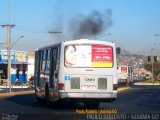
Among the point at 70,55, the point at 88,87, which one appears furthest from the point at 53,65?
the point at 88,87

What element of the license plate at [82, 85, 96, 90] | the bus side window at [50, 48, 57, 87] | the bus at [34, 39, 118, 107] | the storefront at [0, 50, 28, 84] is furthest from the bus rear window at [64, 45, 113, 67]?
the storefront at [0, 50, 28, 84]

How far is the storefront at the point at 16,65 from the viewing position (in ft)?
279

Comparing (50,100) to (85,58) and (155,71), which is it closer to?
(85,58)

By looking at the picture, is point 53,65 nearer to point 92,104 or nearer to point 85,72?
point 85,72

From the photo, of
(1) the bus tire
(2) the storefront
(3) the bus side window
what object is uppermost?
(2) the storefront

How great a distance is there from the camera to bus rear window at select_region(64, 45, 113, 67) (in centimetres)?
2309

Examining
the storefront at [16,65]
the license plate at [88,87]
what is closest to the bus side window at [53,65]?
the license plate at [88,87]

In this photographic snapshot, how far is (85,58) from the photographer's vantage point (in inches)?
915

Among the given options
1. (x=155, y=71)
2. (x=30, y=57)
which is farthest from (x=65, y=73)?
(x=155, y=71)

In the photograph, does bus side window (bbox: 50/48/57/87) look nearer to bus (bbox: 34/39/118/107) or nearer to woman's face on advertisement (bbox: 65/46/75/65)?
bus (bbox: 34/39/118/107)

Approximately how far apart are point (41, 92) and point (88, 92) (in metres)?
4.72

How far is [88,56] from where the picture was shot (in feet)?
76.3

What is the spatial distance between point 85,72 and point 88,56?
2.51 feet

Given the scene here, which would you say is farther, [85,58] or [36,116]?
[85,58]
